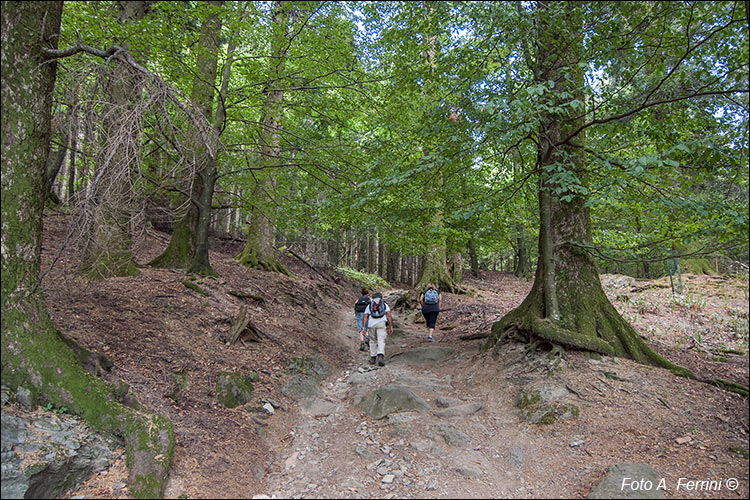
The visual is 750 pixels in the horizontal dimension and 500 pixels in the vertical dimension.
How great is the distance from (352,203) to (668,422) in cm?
618

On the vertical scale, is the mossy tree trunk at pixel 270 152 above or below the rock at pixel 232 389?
above

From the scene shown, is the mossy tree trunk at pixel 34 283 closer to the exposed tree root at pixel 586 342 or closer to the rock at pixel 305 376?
the rock at pixel 305 376

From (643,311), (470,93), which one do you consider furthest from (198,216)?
(643,311)

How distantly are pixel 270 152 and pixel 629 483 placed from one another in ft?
35.4

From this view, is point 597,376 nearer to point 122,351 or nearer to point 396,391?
point 396,391

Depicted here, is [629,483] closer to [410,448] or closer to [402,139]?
[410,448]

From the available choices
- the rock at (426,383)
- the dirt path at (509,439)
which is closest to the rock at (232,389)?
the dirt path at (509,439)

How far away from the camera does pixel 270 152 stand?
36.4 ft

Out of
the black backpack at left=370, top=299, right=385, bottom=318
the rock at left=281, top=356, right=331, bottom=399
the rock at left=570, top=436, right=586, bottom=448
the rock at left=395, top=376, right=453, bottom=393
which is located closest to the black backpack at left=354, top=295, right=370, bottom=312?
the black backpack at left=370, top=299, right=385, bottom=318

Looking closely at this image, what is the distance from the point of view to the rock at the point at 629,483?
3.59 metres

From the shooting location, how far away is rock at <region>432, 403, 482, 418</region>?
5711mm

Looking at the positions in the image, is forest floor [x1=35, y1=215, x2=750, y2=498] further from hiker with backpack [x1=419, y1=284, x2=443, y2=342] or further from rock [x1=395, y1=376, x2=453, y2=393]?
hiker with backpack [x1=419, y1=284, x2=443, y2=342]

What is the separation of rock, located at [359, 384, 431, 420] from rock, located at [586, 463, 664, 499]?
2.60 m

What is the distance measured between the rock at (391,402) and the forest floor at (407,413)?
0.17 metres
